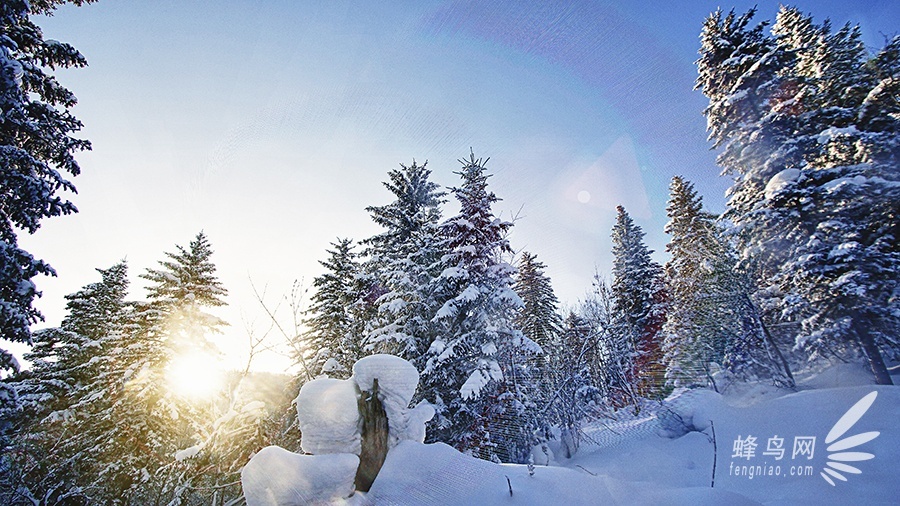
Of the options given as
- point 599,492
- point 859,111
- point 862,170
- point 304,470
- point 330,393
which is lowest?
point 599,492

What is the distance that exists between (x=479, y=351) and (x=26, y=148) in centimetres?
1155

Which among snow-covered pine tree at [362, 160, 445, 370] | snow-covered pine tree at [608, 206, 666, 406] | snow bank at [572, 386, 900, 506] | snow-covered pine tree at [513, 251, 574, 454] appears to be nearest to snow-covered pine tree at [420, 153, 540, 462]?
snow-covered pine tree at [362, 160, 445, 370]

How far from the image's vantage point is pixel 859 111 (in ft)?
37.3

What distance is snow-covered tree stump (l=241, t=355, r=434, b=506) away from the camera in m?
3.20

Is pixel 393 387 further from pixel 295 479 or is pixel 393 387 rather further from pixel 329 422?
pixel 295 479

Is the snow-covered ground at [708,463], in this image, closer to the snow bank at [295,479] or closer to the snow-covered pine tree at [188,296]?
the snow bank at [295,479]

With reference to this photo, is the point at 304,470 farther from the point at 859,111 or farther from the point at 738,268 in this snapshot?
the point at 859,111

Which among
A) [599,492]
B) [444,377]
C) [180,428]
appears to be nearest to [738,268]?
[444,377]

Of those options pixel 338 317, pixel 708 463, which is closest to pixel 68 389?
pixel 338 317

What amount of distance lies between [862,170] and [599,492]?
13749 mm

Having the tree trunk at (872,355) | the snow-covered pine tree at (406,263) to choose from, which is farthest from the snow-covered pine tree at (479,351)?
the tree trunk at (872,355)

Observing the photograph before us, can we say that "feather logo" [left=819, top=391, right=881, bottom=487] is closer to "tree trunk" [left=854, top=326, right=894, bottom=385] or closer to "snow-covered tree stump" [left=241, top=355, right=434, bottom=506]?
"tree trunk" [left=854, top=326, right=894, bottom=385]

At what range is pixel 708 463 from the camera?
20.9 feet

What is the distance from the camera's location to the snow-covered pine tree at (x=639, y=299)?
65.3ft
